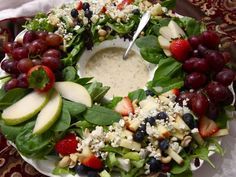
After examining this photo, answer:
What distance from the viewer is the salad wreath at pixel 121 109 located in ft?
3.66

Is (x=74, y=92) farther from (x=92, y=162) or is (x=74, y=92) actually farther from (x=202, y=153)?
(x=202, y=153)

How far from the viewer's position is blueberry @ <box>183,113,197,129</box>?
1147 millimetres

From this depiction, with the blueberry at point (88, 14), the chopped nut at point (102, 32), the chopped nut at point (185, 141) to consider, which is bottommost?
the chopped nut at point (185, 141)

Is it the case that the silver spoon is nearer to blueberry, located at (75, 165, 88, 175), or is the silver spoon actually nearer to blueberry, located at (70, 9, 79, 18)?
blueberry, located at (70, 9, 79, 18)

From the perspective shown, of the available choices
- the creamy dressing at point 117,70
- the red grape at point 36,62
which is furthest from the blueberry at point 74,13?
the red grape at point 36,62

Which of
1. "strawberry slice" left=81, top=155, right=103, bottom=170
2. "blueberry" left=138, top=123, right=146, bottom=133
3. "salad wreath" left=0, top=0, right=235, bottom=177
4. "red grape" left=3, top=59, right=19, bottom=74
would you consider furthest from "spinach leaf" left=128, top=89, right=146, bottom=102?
"red grape" left=3, top=59, right=19, bottom=74

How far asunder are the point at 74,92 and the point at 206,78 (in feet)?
1.18

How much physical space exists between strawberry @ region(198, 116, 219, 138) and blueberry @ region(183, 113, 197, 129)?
1.1 inches

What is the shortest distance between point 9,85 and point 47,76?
0.39ft

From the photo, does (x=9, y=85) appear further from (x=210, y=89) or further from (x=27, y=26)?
(x=210, y=89)

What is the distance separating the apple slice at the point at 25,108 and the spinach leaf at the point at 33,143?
0.09 ft

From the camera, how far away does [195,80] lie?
1214mm

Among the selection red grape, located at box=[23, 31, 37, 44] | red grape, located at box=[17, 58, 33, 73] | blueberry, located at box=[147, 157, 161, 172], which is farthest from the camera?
red grape, located at box=[23, 31, 37, 44]

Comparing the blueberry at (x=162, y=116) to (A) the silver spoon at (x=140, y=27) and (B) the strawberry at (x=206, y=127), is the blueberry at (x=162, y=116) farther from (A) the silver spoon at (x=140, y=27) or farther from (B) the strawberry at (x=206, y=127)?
(A) the silver spoon at (x=140, y=27)
